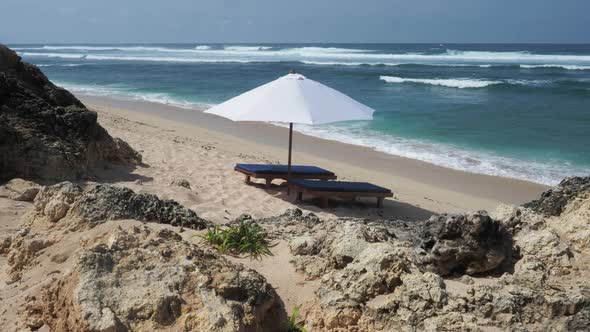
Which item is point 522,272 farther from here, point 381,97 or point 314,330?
point 381,97

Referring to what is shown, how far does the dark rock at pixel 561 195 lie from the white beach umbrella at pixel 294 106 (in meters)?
3.47

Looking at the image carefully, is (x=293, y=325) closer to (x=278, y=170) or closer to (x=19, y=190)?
(x=19, y=190)

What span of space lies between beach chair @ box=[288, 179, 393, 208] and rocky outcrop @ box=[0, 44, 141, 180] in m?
2.94

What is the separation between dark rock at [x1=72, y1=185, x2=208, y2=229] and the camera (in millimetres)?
3805

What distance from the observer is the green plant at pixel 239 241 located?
3.76 meters

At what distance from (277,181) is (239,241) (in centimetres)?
544

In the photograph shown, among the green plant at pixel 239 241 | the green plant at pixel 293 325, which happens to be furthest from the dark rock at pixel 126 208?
the green plant at pixel 293 325

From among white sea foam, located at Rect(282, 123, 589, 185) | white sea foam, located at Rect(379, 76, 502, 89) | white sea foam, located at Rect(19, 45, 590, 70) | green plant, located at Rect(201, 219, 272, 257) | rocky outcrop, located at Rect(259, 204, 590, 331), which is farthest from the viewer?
white sea foam, located at Rect(19, 45, 590, 70)

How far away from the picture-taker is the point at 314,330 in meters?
2.91

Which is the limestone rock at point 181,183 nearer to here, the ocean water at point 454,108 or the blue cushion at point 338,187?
the blue cushion at point 338,187

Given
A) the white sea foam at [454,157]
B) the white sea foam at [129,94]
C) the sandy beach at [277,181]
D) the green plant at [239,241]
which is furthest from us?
the white sea foam at [129,94]

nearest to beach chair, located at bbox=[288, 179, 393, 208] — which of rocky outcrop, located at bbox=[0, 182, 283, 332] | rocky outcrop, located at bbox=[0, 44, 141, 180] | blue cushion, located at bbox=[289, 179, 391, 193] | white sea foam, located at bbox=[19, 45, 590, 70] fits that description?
blue cushion, located at bbox=[289, 179, 391, 193]

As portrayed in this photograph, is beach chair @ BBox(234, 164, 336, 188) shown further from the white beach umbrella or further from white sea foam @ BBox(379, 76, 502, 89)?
white sea foam @ BBox(379, 76, 502, 89)

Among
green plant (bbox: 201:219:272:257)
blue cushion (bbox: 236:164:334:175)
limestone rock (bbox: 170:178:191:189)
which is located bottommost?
limestone rock (bbox: 170:178:191:189)
